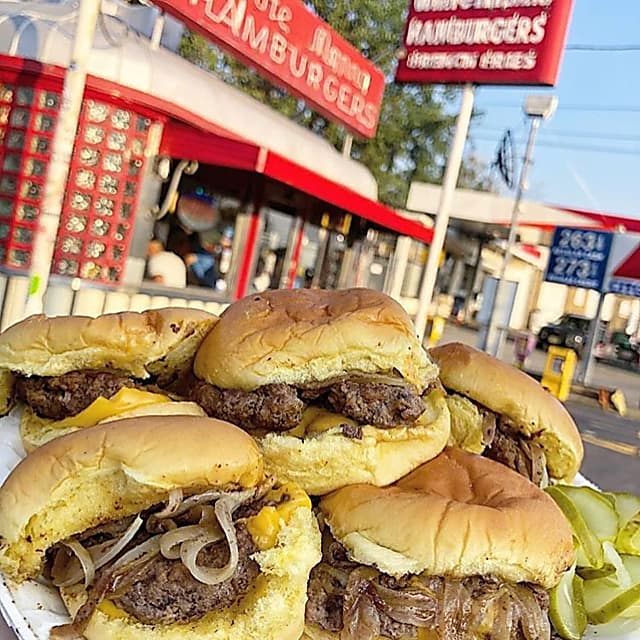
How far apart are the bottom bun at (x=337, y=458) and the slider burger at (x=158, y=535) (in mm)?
368

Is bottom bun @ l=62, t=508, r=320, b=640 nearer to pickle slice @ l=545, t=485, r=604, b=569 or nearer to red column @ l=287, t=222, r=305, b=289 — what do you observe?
pickle slice @ l=545, t=485, r=604, b=569

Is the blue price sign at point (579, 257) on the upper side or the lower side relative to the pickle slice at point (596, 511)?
upper

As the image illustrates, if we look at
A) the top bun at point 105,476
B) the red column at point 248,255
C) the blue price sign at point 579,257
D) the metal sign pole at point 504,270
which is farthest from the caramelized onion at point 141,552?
the blue price sign at point 579,257

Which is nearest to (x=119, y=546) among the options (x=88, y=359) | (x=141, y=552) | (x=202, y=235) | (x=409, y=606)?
(x=141, y=552)

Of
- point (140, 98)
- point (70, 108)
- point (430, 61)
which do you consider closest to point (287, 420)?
→ point (70, 108)

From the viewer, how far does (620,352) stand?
4572 centimetres

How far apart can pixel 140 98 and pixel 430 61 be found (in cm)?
361

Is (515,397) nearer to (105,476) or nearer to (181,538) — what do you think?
(181,538)

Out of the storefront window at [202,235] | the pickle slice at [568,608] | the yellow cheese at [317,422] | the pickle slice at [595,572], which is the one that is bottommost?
the pickle slice at [568,608]

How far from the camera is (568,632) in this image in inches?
111

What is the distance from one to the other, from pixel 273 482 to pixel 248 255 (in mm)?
9508

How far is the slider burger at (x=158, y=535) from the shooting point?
7.47 ft

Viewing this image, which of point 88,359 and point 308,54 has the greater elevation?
point 308,54

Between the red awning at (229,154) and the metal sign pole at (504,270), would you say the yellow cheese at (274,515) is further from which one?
the metal sign pole at (504,270)
